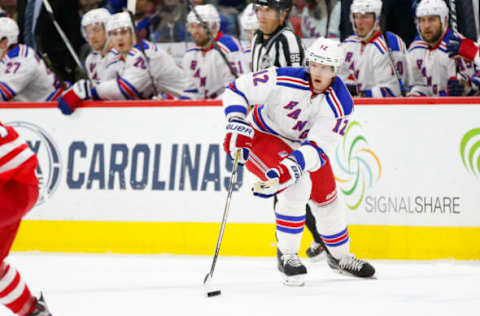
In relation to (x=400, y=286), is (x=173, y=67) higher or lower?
higher

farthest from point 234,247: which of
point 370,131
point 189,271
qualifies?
point 370,131

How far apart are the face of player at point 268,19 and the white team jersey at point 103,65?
1530 millimetres

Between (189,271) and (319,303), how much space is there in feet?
3.75

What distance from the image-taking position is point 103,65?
6285mm

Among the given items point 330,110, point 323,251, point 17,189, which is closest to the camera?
point 17,189

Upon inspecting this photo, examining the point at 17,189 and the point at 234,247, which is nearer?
the point at 17,189

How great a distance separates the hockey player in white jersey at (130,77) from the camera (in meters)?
5.29

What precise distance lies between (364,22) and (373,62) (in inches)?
12.1

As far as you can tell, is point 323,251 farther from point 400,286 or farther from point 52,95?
point 52,95

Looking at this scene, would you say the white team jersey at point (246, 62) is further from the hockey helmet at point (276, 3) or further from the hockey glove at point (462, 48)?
the hockey glove at point (462, 48)

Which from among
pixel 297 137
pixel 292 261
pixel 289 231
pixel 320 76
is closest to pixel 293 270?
pixel 292 261

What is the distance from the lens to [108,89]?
552 centimetres

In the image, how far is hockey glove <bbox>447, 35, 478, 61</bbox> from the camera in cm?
504

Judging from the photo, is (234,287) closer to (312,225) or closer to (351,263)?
(351,263)
